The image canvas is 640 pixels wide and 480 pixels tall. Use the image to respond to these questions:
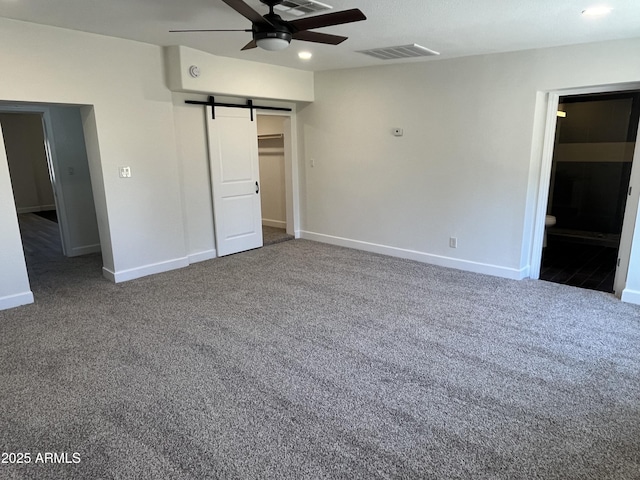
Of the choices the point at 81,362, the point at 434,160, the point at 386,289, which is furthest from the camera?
the point at 434,160

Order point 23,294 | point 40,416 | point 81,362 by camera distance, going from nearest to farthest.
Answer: point 40,416 < point 81,362 < point 23,294

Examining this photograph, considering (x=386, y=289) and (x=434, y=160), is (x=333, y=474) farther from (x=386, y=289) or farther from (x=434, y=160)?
(x=434, y=160)

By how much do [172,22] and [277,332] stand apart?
280 cm

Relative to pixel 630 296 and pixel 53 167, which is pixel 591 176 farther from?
pixel 53 167

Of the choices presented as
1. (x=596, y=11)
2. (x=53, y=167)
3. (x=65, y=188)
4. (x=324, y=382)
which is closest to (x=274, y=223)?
(x=65, y=188)

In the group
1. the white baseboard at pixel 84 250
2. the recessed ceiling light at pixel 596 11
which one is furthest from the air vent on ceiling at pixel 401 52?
the white baseboard at pixel 84 250

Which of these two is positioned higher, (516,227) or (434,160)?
(434,160)

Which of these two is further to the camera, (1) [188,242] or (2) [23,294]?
(1) [188,242]

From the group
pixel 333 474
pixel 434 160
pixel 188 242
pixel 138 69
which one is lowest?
pixel 333 474

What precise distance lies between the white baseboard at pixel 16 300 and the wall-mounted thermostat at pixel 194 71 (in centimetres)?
285

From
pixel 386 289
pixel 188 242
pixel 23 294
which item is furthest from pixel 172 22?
pixel 386 289

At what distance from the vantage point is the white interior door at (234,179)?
17.3ft

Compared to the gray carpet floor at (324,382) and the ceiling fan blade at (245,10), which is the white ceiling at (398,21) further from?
the gray carpet floor at (324,382)

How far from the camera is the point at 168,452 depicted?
2.01m
